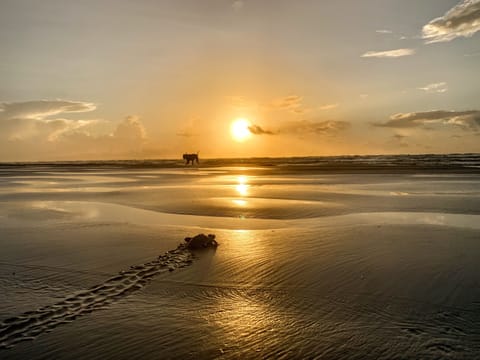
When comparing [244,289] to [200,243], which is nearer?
[244,289]

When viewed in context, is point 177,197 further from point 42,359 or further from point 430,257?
point 42,359

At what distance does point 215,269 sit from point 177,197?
44.7ft

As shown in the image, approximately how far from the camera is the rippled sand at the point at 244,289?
16.4 ft

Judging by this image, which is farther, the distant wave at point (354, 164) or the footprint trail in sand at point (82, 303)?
the distant wave at point (354, 164)

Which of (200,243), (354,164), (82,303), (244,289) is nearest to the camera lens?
(82,303)

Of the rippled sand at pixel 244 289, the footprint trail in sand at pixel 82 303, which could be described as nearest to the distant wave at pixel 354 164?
the rippled sand at pixel 244 289

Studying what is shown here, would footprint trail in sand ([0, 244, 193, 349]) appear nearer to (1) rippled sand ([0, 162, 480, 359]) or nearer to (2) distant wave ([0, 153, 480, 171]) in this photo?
(1) rippled sand ([0, 162, 480, 359])

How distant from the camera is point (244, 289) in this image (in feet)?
23.0

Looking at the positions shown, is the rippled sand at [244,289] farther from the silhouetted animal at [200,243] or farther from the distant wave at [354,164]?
the distant wave at [354,164]

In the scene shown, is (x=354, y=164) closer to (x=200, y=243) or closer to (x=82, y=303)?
(x=200, y=243)

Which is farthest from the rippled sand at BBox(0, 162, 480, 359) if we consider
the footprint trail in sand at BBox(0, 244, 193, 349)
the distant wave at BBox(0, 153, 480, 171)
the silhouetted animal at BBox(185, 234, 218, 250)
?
the distant wave at BBox(0, 153, 480, 171)

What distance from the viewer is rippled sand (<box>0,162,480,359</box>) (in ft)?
16.4

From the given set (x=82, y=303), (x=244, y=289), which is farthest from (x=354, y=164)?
(x=82, y=303)

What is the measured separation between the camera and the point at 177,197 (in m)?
21.4
